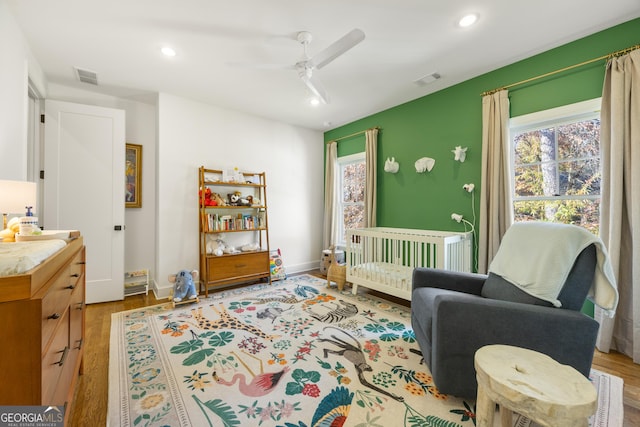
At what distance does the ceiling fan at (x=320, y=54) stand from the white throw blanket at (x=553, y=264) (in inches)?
66.7

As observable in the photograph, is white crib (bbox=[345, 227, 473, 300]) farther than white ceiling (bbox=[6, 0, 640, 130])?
Yes

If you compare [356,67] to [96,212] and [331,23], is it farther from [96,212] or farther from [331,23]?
[96,212]

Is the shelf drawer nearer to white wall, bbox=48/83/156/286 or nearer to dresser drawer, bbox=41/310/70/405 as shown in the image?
white wall, bbox=48/83/156/286

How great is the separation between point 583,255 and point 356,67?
2.38m

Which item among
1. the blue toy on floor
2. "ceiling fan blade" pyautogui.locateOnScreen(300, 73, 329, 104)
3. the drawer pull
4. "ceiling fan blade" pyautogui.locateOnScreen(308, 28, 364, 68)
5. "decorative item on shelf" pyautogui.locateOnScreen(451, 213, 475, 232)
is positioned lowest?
the blue toy on floor

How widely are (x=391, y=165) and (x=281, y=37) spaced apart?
6.92 ft

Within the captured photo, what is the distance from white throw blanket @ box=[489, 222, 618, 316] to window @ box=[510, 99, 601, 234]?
102cm

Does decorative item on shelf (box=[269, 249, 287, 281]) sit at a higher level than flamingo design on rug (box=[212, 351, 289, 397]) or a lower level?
higher

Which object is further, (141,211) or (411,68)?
(141,211)

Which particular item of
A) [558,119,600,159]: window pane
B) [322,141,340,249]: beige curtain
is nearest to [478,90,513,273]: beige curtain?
[558,119,600,159]: window pane

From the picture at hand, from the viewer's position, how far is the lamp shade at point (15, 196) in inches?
51.3

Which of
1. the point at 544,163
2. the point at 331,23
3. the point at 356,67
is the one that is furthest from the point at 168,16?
the point at 544,163

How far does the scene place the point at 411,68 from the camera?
2.74 meters

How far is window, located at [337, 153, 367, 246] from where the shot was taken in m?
4.37
